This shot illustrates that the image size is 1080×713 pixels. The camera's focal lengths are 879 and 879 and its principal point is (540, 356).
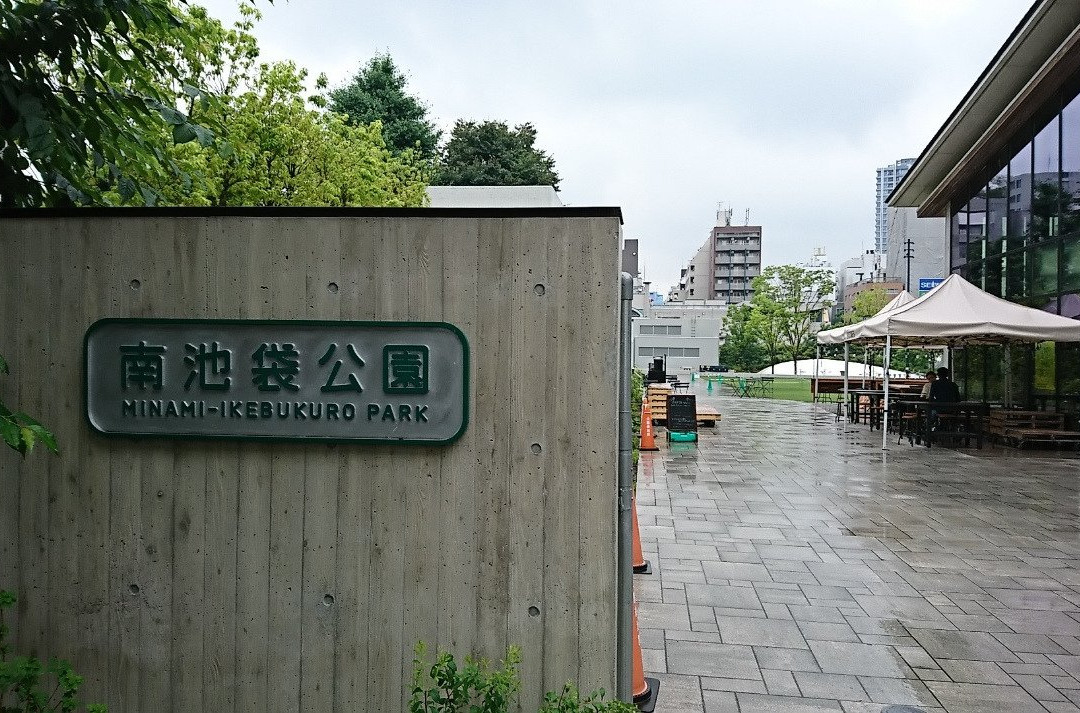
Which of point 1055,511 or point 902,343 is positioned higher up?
point 902,343

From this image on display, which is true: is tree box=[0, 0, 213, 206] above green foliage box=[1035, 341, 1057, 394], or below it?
above

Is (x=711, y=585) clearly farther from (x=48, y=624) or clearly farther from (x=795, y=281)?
(x=795, y=281)

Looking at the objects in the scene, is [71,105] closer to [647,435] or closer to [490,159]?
[647,435]

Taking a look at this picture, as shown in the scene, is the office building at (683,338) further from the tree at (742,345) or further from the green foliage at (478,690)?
the green foliage at (478,690)

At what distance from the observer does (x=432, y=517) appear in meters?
3.59

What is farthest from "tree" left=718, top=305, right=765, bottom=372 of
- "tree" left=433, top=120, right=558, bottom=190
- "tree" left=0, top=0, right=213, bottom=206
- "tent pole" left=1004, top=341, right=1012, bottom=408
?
"tree" left=0, top=0, right=213, bottom=206

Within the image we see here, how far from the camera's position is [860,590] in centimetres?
657

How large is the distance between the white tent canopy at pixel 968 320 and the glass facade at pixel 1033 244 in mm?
1752

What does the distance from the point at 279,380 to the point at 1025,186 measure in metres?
18.7

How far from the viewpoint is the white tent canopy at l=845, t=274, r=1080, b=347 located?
565 inches

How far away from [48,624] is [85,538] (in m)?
0.42

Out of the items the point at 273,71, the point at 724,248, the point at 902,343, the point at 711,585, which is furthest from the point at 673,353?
the point at 711,585

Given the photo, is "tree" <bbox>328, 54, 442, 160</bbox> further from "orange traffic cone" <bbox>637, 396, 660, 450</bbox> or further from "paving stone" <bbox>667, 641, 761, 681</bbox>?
"paving stone" <bbox>667, 641, 761, 681</bbox>

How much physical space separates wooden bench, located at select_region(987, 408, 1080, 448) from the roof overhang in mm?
6136
